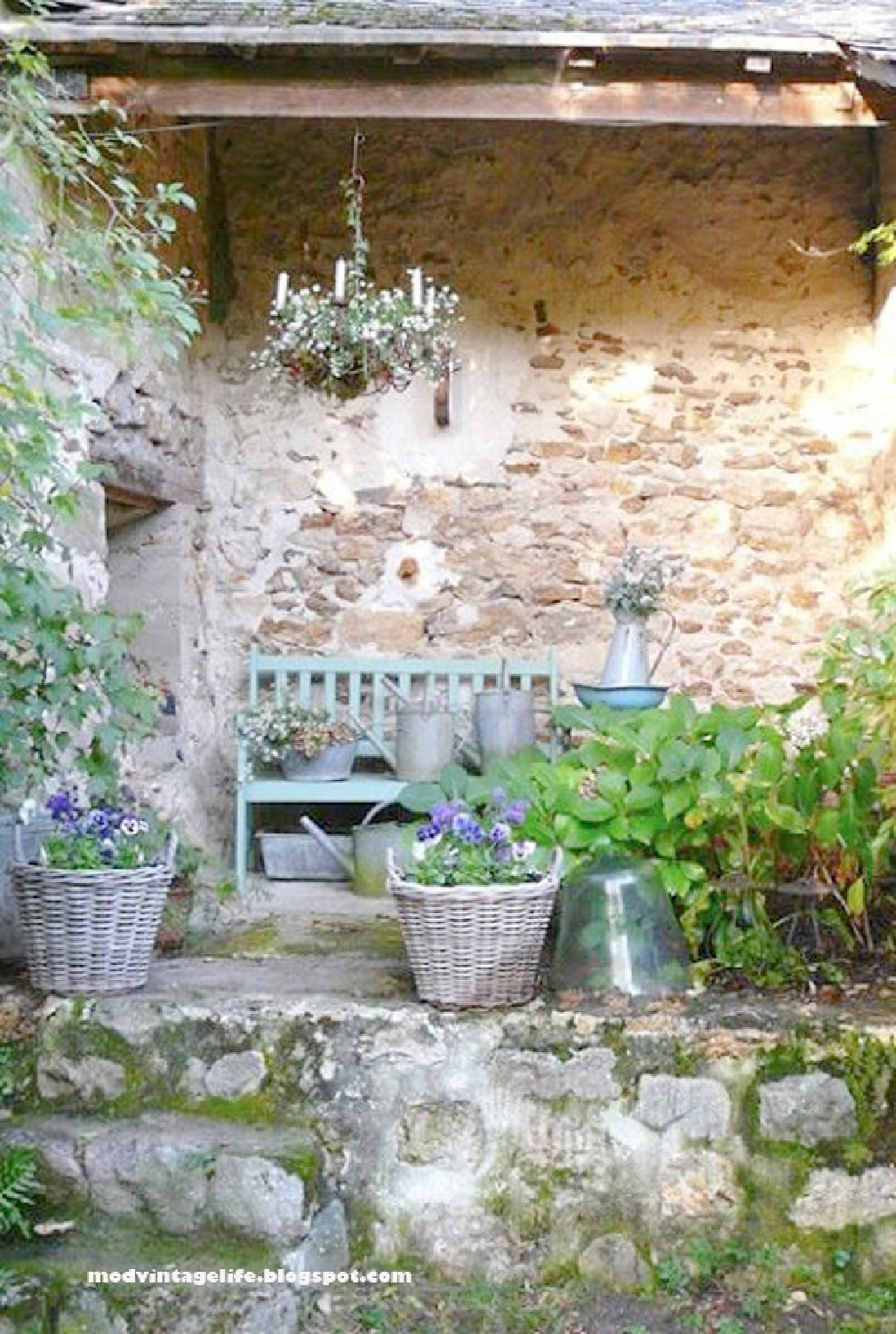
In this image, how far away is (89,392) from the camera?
4.49m

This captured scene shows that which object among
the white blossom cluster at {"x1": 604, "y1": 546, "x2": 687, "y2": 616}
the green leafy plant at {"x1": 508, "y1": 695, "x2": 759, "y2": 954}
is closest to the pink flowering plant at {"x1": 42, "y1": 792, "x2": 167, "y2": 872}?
the green leafy plant at {"x1": 508, "y1": 695, "x2": 759, "y2": 954}

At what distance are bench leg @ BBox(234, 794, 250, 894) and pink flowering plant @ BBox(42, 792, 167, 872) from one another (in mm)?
1659

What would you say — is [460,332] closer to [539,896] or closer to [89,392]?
[89,392]

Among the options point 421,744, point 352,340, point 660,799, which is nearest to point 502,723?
point 421,744

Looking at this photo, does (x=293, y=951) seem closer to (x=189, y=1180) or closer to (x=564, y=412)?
(x=189, y=1180)

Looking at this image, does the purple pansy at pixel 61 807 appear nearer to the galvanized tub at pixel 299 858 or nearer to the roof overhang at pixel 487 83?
the galvanized tub at pixel 299 858

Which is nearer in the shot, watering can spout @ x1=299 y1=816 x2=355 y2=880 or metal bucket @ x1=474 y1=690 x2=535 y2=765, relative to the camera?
watering can spout @ x1=299 y1=816 x2=355 y2=880

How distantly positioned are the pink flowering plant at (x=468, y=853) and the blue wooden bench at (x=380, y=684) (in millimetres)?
2030

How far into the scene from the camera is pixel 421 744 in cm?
524

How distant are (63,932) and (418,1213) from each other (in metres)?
0.99

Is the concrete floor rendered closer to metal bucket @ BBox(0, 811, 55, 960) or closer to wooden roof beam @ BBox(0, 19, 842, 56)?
metal bucket @ BBox(0, 811, 55, 960)

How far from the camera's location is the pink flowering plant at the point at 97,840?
131 inches

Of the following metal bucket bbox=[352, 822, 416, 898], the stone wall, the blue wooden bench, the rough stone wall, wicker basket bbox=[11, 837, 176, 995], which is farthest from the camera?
the rough stone wall

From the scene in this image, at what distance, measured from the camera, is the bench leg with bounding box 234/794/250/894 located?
203 inches
